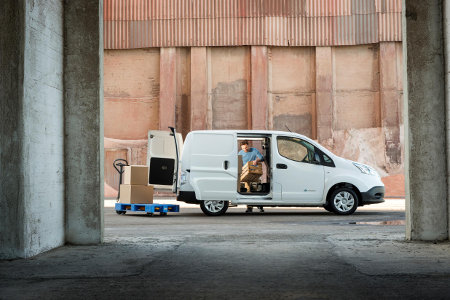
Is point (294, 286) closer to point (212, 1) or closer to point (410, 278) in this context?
point (410, 278)

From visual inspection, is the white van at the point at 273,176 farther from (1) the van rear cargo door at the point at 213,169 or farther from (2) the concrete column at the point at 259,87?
(2) the concrete column at the point at 259,87

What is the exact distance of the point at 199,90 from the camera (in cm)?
2548

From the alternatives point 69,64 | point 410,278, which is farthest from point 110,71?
point 410,278

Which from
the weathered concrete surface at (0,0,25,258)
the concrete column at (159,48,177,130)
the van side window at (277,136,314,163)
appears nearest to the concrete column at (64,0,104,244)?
the weathered concrete surface at (0,0,25,258)

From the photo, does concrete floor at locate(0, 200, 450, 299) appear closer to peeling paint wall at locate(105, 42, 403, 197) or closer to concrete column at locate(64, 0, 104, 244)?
concrete column at locate(64, 0, 104, 244)

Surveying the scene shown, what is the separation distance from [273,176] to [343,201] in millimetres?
1665

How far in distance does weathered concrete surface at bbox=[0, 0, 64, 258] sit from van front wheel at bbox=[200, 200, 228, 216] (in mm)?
6492

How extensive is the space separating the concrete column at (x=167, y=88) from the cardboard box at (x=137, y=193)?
1168cm

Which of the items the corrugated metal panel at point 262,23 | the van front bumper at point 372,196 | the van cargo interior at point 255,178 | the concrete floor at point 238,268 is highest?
the corrugated metal panel at point 262,23

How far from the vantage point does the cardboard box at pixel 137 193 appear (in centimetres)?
1359

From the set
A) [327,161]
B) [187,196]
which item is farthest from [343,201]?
[187,196]

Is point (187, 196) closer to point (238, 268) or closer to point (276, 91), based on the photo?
point (238, 268)

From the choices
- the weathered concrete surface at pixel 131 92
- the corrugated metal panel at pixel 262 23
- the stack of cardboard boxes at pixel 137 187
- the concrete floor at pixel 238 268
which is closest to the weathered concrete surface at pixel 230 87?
the corrugated metal panel at pixel 262 23

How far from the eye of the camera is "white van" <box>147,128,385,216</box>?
42.8 feet
